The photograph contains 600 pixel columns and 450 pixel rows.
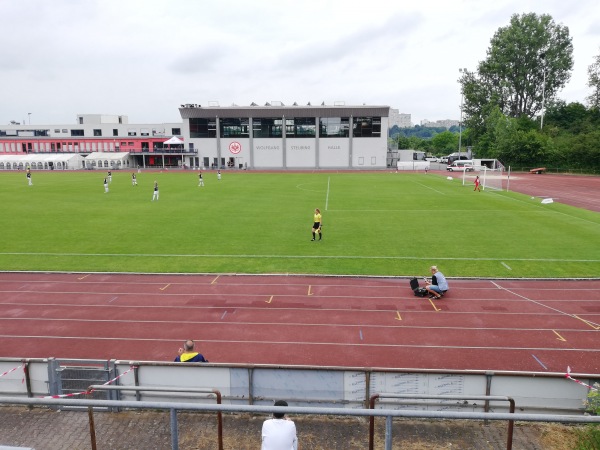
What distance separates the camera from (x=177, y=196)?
139 feet

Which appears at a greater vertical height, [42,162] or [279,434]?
[42,162]

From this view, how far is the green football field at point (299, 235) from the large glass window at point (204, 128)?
47507mm

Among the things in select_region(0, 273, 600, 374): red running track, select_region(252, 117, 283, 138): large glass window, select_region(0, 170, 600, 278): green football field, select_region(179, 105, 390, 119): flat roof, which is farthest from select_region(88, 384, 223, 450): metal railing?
select_region(252, 117, 283, 138): large glass window

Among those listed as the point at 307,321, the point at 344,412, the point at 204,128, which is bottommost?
the point at 307,321

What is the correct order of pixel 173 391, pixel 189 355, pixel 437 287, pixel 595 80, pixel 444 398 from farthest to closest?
pixel 595 80 < pixel 437 287 < pixel 189 355 < pixel 173 391 < pixel 444 398

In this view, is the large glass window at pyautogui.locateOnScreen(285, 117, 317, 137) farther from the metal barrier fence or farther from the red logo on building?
the metal barrier fence

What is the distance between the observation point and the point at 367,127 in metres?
84.7

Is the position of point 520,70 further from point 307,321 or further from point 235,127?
point 307,321

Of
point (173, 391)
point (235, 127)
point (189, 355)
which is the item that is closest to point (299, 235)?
point (189, 355)

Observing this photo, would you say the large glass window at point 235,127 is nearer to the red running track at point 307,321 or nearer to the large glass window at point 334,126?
the large glass window at point 334,126

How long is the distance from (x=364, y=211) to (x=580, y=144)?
5648 centimetres

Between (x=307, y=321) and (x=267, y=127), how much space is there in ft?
250

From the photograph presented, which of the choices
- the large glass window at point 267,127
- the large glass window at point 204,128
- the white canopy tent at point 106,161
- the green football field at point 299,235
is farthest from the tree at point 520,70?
the white canopy tent at point 106,161

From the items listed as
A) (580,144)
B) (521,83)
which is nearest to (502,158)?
(580,144)
